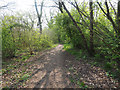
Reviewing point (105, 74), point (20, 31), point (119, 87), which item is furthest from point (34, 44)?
point (119, 87)

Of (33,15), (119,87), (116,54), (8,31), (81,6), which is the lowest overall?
(119,87)

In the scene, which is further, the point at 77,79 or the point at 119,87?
the point at 77,79

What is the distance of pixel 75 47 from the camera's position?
8.20 m

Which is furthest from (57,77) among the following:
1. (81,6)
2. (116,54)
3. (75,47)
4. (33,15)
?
(33,15)

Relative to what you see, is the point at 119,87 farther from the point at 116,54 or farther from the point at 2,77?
the point at 2,77

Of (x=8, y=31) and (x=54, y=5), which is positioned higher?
(x=54, y=5)

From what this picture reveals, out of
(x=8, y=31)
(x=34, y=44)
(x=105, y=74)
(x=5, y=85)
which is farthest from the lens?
(x=34, y=44)

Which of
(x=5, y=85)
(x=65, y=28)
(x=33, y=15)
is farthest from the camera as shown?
(x=33, y=15)

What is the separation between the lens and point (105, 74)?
3.66m

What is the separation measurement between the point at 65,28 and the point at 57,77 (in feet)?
15.2

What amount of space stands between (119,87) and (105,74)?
83cm

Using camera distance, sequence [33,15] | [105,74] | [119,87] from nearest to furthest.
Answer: [119,87] → [105,74] → [33,15]

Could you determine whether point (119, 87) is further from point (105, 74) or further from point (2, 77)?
point (2, 77)

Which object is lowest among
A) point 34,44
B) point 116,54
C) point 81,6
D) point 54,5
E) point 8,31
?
point 116,54
